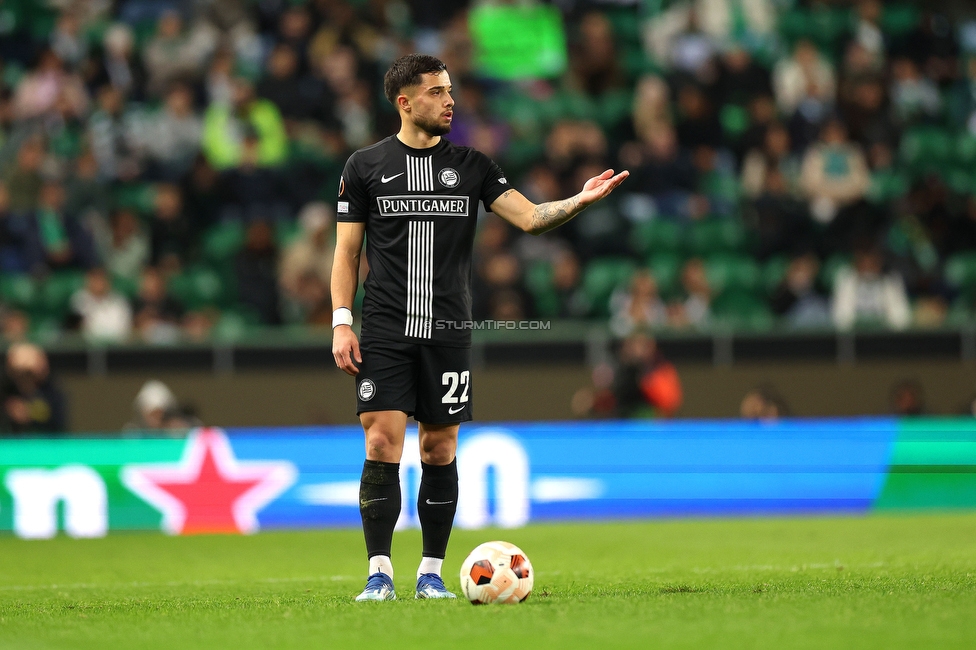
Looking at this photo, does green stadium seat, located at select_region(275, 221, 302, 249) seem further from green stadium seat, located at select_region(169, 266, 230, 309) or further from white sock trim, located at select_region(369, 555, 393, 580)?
white sock trim, located at select_region(369, 555, 393, 580)

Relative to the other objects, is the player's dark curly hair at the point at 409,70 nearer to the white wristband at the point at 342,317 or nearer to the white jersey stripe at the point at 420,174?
the white jersey stripe at the point at 420,174

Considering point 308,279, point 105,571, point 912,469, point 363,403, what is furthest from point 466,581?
point 308,279

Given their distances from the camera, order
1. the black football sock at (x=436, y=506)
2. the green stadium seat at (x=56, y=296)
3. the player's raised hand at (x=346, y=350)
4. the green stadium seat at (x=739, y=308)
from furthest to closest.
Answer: the green stadium seat at (x=739, y=308), the green stadium seat at (x=56, y=296), the black football sock at (x=436, y=506), the player's raised hand at (x=346, y=350)

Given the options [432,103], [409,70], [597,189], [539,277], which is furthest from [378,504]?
[539,277]

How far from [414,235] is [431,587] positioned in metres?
1.46

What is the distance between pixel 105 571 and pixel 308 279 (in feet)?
17.3

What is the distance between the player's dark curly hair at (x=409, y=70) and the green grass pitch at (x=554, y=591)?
2.12 meters

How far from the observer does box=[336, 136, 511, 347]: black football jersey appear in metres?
5.88

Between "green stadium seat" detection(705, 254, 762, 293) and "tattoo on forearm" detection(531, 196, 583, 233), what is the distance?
26.4 feet

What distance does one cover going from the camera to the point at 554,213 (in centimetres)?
579

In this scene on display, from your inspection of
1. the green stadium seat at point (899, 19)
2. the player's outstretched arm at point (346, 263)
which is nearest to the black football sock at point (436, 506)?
the player's outstretched arm at point (346, 263)

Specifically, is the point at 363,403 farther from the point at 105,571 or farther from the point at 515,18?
the point at 515,18

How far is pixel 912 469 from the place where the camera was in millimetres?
11039

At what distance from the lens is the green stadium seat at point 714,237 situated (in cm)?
1423
